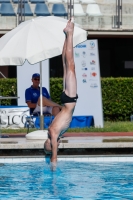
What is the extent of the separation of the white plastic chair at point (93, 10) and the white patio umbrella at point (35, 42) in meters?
10.3

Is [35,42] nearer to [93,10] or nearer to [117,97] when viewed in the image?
[117,97]

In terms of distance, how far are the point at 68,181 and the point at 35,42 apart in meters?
3.83

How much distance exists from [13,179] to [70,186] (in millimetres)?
998

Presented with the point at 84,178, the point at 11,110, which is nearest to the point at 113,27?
the point at 11,110

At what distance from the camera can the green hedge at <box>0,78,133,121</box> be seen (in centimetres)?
1906

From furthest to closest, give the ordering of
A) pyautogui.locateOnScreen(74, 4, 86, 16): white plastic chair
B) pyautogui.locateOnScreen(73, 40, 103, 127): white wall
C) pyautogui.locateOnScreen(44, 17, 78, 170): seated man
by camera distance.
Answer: pyautogui.locateOnScreen(74, 4, 86, 16): white plastic chair < pyautogui.locateOnScreen(73, 40, 103, 127): white wall < pyautogui.locateOnScreen(44, 17, 78, 170): seated man

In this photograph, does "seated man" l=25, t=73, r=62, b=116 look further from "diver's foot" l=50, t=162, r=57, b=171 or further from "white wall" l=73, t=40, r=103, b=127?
"diver's foot" l=50, t=162, r=57, b=171

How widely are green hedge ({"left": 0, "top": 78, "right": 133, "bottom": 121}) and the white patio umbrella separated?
757cm

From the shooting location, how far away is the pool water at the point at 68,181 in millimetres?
6961

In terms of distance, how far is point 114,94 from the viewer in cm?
1920

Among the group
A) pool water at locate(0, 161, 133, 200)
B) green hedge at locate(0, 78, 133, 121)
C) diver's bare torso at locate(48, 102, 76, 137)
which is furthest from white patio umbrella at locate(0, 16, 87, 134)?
green hedge at locate(0, 78, 133, 121)

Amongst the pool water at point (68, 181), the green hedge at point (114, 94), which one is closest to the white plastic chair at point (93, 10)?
the green hedge at point (114, 94)

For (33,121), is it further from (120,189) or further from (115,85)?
(120,189)

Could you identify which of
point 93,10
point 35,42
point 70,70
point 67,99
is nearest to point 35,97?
point 35,42
